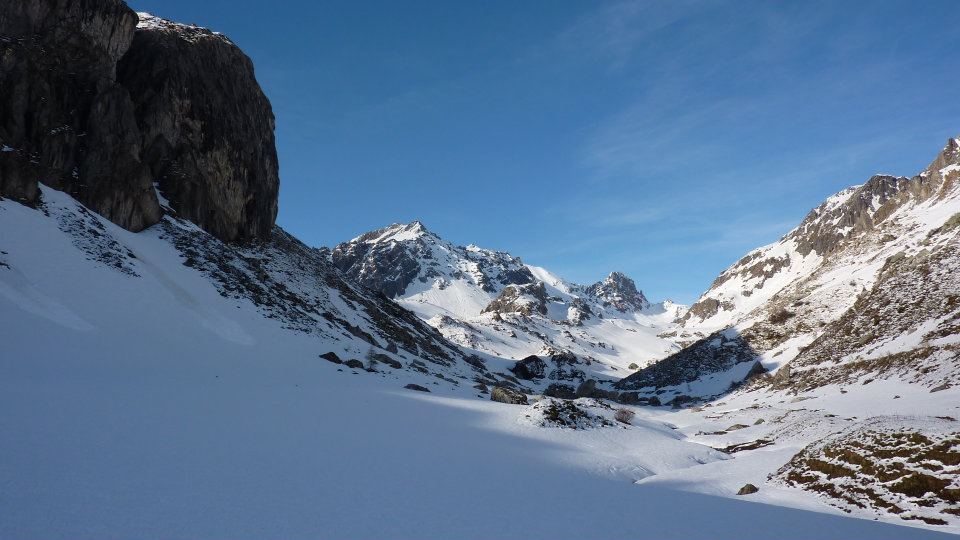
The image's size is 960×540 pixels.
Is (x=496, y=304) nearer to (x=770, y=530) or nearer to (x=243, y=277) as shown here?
(x=243, y=277)

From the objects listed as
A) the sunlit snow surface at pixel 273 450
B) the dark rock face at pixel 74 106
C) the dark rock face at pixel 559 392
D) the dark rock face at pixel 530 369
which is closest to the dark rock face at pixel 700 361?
the dark rock face at pixel 559 392

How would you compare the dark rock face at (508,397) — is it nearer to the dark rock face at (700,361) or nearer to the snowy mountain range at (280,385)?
the snowy mountain range at (280,385)

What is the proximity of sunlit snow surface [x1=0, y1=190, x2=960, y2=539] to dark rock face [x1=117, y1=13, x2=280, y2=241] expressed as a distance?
838 inches

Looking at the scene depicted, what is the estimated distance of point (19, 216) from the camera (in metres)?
28.1

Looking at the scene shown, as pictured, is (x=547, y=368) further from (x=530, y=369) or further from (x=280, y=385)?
(x=280, y=385)

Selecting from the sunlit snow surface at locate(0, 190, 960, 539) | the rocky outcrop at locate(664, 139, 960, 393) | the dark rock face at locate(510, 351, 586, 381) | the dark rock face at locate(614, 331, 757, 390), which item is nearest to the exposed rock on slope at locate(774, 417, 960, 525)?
the sunlit snow surface at locate(0, 190, 960, 539)

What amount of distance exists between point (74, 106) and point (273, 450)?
1737 inches

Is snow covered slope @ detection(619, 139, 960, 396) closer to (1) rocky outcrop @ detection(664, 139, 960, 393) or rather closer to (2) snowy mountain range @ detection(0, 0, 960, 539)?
(1) rocky outcrop @ detection(664, 139, 960, 393)

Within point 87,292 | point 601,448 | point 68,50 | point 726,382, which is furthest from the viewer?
point 726,382

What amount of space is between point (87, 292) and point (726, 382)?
5997cm

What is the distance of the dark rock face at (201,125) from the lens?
4825cm

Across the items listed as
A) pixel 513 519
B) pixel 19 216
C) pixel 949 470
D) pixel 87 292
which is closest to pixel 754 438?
pixel 949 470

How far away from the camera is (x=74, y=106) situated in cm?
4031

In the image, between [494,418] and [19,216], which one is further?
[19,216]
